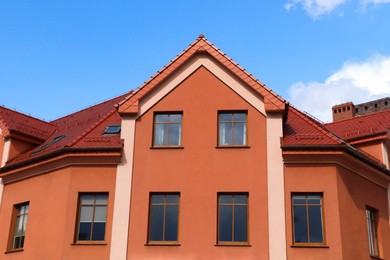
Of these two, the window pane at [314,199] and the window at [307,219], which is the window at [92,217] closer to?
the window at [307,219]

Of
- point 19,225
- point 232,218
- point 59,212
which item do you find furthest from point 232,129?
point 19,225

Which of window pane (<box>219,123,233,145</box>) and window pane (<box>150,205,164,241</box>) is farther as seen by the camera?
window pane (<box>219,123,233,145</box>)

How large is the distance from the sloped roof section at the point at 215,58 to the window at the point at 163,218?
4.04 meters

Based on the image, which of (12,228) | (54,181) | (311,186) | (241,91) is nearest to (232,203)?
(311,186)

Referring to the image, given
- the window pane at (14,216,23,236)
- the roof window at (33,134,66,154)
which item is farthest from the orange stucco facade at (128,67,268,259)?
the window pane at (14,216,23,236)

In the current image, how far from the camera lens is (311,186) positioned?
21.0 meters

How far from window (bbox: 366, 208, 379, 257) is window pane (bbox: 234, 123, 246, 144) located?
21.1 feet

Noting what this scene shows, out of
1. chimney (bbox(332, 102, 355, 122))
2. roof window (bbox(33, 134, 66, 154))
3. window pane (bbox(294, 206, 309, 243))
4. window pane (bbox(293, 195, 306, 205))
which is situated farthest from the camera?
chimney (bbox(332, 102, 355, 122))

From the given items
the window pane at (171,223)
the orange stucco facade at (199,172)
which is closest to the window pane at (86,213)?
the orange stucco facade at (199,172)

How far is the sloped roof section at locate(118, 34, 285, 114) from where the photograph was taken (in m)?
22.0

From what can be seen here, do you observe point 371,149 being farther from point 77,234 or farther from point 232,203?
point 77,234

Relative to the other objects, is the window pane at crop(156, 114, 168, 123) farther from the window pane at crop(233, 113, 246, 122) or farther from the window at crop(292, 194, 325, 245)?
the window at crop(292, 194, 325, 245)

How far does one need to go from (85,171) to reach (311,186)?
31.0ft

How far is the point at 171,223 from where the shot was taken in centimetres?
2095
